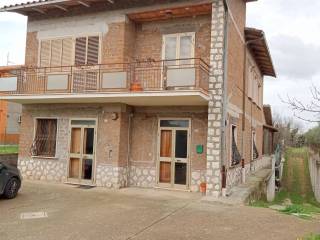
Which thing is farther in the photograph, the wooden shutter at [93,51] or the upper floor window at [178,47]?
the wooden shutter at [93,51]

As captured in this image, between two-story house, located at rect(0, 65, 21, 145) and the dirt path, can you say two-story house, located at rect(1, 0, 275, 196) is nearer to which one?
the dirt path

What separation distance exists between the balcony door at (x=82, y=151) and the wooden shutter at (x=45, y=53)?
2.72m

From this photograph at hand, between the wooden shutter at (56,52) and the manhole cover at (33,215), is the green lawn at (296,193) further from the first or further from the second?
the wooden shutter at (56,52)

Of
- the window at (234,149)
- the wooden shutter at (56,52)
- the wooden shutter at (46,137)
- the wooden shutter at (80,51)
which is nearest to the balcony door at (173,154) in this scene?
the window at (234,149)

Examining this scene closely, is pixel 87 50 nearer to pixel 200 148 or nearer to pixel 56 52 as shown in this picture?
pixel 56 52

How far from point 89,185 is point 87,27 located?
244 inches

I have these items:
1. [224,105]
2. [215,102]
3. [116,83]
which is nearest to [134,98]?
[116,83]

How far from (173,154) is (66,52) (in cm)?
598

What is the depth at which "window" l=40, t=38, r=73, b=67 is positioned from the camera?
561 inches

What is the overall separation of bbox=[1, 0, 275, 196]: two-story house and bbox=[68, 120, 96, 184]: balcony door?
40 millimetres

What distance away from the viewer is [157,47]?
44.1ft

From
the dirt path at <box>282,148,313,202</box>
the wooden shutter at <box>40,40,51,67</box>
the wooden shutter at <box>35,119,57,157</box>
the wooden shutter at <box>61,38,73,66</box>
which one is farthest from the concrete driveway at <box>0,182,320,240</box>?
the dirt path at <box>282,148,313,202</box>

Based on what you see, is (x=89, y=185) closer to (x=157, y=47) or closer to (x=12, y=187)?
(x=12, y=187)

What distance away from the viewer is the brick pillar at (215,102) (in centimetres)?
1145
